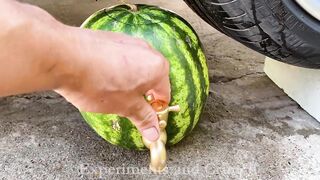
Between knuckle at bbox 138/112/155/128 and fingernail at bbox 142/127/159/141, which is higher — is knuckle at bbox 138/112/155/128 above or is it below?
above

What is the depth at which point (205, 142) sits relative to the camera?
136cm

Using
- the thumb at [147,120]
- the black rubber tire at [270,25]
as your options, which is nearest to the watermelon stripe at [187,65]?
the black rubber tire at [270,25]

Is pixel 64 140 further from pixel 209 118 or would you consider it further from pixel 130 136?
pixel 209 118

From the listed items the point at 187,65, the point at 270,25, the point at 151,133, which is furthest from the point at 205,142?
the point at 151,133

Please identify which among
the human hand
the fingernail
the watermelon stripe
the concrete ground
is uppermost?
the human hand

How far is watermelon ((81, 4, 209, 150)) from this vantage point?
122cm

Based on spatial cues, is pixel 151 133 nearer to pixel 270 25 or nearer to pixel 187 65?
pixel 187 65

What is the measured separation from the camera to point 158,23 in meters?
1.25

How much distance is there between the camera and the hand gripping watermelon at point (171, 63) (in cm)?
122

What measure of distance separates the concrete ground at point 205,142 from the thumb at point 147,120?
23.1 inches

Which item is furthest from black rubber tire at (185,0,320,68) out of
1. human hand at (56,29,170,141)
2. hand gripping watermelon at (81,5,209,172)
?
human hand at (56,29,170,141)

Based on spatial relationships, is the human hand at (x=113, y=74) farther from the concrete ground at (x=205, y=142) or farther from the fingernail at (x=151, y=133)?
the concrete ground at (x=205, y=142)

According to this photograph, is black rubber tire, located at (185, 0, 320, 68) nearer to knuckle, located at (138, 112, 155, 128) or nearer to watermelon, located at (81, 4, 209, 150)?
watermelon, located at (81, 4, 209, 150)

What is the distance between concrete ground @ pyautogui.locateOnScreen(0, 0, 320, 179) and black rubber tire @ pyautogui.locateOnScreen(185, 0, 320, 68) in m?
0.25
